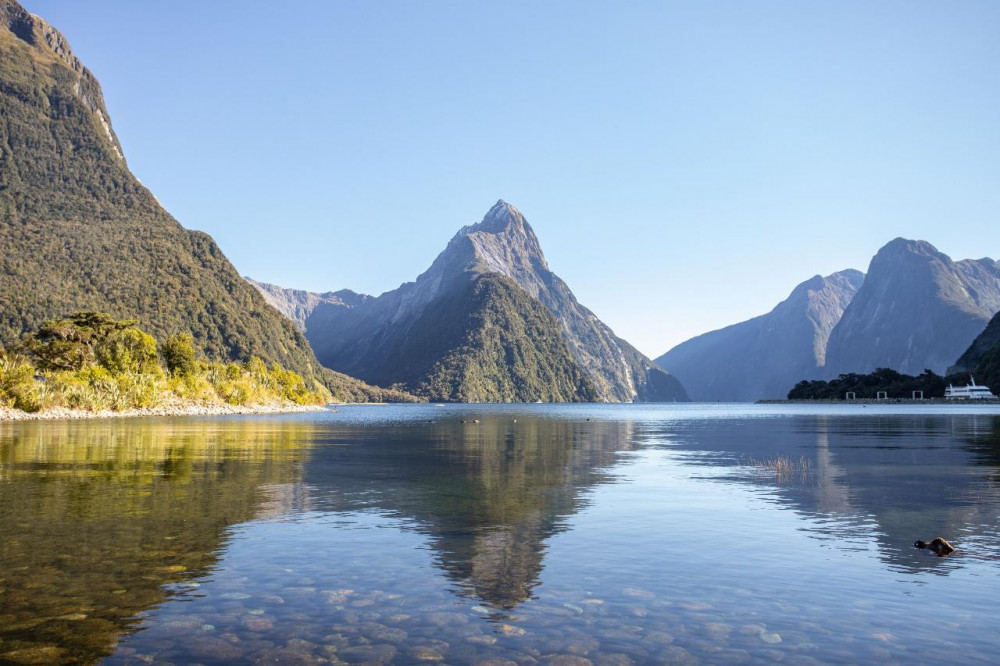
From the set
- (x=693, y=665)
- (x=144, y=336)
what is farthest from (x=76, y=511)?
(x=144, y=336)

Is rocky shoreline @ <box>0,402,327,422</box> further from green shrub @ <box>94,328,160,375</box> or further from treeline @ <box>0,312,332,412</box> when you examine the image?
green shrub @ <box>94,328,160,375</box>

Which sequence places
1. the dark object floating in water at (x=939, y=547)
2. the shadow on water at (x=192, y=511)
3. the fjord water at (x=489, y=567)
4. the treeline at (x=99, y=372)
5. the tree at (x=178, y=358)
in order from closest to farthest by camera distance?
the fjord water at (x=489, y=567)
the shadow on water at (x=192, y=511)
the dark object floating in water at (x=939, y=547)
the treeline at (x=99, y=372)
the tree at (x=178, y=358)

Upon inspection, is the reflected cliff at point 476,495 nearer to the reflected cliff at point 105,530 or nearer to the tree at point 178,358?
the reflected cliff at point 105,530

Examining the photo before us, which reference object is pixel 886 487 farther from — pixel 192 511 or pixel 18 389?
pixel 18 389

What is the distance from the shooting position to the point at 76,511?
1008 inches

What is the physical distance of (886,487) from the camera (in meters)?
35.8

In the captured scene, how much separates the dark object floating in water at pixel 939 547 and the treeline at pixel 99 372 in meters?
109

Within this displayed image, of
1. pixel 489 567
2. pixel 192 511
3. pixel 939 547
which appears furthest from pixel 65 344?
pixel 939 547

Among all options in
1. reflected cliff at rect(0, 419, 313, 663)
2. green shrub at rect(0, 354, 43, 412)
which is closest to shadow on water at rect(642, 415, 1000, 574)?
reflected cliff at rect(0, 419, 313, 663)

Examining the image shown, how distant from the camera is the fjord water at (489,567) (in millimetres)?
12844

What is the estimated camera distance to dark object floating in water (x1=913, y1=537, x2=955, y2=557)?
66.7 feet

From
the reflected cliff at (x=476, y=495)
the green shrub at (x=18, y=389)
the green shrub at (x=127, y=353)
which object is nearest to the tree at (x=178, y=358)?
the green shrub at (x=127, y=353)

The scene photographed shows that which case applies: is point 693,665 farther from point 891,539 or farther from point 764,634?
point 891,539

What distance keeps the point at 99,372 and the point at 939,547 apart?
13522 centimetres
